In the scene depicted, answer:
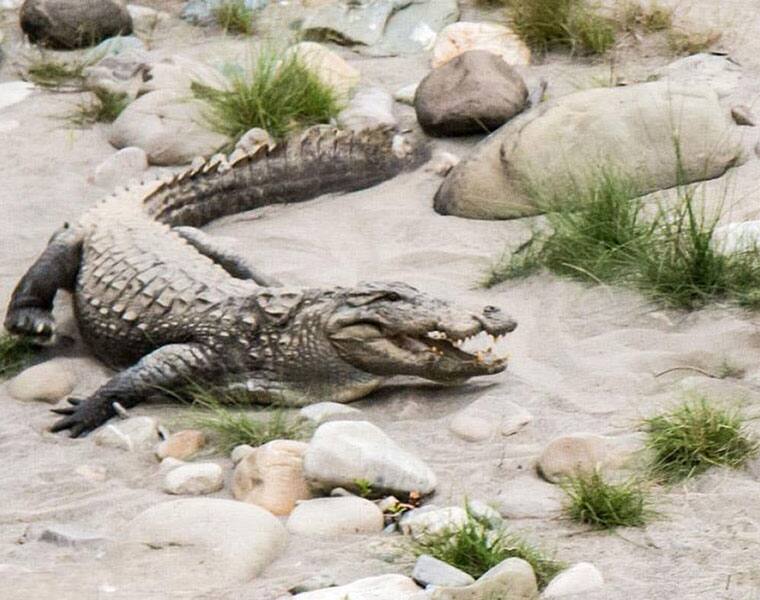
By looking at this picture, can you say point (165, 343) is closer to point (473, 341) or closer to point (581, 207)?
point (473, 341)

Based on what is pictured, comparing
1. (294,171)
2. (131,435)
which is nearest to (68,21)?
(294,171)

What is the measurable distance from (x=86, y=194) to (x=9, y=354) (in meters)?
1.82

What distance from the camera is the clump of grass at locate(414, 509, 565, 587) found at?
3773mm

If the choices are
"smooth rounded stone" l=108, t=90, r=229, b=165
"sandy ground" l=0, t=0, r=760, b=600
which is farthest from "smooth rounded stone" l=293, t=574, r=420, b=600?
"smooth rounded stone" l=108, t=90, r=229, b=165

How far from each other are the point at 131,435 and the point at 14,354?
3.86 feet

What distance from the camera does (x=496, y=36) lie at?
880 cm

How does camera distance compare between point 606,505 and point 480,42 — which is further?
point 480,42

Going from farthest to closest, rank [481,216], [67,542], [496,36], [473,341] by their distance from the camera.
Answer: [496,36] → [481,216] → [473,341] → [67,542]

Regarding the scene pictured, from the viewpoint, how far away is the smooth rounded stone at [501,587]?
11.7ft

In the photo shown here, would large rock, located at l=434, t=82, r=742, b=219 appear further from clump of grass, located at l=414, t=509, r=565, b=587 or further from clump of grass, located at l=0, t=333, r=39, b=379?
clump of grass, located at l=414, t=509, r=565, b=587

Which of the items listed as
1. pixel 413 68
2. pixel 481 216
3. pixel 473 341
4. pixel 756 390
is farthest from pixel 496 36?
pixel 756 390

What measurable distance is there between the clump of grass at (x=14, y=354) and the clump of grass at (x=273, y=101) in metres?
2.23

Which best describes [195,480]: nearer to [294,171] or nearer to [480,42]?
[294,171]

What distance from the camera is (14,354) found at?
609 centimetres
